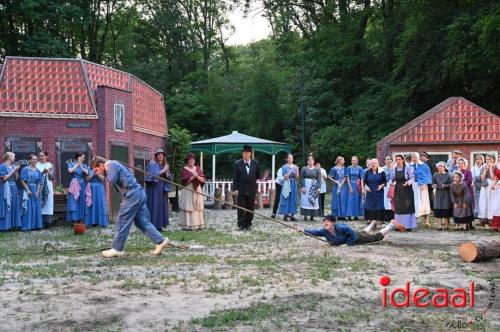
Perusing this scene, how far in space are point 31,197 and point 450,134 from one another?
16153mm

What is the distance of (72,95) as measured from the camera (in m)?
20.4

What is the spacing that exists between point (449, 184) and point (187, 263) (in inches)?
336

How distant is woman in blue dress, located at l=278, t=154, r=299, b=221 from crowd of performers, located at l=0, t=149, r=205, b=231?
12.3ft

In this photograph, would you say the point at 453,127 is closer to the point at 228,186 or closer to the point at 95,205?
the point at 228,186

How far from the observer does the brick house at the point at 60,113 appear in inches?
782

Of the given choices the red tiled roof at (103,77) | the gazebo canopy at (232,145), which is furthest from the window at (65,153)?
the gazebo canopy at (232,145)

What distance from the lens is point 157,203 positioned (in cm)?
1430

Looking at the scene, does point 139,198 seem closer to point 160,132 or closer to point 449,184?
point 449,184

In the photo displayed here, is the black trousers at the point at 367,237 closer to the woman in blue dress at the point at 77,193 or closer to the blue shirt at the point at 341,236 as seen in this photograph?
the blue shirt at the point at 341,236

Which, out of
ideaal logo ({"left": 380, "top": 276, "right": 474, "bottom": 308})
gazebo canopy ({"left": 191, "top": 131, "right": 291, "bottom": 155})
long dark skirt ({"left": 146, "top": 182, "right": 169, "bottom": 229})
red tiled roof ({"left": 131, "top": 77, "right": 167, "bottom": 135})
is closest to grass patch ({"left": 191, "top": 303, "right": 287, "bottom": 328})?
ideaal logo ({"left": 380, "top": 276, "right": 474, "bottom": 308})

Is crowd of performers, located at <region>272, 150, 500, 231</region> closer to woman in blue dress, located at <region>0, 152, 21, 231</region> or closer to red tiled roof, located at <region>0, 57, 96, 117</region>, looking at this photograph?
woman in blue dress, located at <region>0, 152, 21, 231</region>

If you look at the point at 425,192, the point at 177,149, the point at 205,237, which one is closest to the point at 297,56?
the point at 177,149

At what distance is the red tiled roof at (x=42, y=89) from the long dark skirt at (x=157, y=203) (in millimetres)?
6440

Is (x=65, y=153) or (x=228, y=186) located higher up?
(x=65, y=153)
